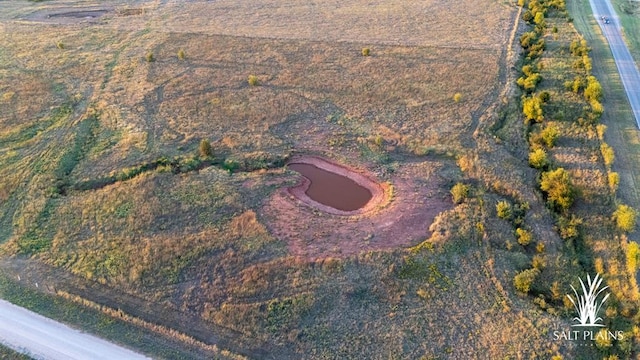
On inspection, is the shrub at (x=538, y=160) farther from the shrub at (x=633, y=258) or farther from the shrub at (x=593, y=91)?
the shrub at (x=593, y=91)

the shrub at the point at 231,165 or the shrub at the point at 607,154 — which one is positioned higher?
the shrub at the point at 607,154

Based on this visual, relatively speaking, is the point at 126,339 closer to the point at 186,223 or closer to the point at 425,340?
the point at 186,223

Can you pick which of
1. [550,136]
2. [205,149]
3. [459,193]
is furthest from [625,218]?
[205,149]

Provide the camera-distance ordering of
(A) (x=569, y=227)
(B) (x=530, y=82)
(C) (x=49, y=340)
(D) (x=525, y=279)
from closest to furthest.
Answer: (C) (x=49, y=340)
(D) (x=525, y=279)
(A) (x=569, y=227)
(B) (x=530, y=82)

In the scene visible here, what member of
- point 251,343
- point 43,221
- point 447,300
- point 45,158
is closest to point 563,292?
point 447,300

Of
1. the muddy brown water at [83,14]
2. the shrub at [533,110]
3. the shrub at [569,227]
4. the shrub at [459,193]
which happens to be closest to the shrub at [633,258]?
the shrub at [569,227]

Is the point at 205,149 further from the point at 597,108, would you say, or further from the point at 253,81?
the point at 597,108
